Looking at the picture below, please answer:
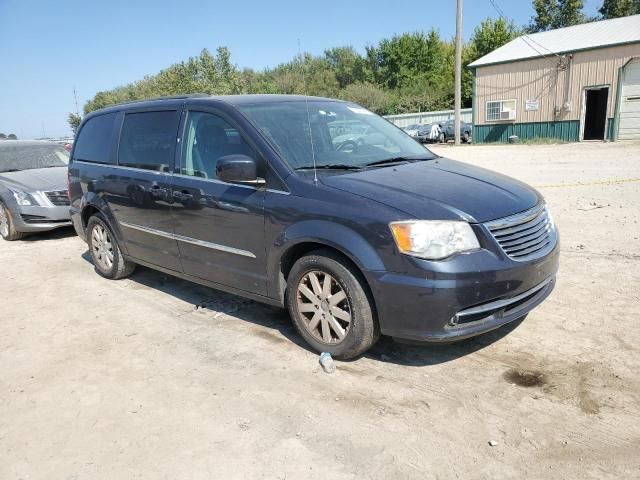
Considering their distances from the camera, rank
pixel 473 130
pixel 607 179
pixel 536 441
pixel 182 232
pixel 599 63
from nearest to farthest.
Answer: pixel 536 441
pixel 182 232
pixel 607 179
pixel 599 63
pixel 473 130

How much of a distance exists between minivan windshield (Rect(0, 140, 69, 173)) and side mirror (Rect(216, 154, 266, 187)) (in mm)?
7048

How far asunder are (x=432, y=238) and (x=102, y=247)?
4.29 metres

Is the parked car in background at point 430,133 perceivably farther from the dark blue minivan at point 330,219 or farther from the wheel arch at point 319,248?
the wheel arch at point 319,248

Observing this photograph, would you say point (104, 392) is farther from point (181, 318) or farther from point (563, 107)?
point (563, 107)

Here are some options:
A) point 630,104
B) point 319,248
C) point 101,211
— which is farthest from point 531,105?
point 319,248

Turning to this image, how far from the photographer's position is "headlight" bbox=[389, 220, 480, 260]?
10.1ft

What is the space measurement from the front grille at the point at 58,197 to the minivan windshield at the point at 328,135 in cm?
540

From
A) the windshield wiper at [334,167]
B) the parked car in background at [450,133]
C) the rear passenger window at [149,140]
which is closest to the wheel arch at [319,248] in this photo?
the windshield wiper at [334,167]

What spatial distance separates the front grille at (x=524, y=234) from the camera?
322cm

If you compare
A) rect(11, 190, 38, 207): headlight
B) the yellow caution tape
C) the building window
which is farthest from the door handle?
the building window

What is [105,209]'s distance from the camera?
18.2 feet

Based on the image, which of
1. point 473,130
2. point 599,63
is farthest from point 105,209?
point 473,130

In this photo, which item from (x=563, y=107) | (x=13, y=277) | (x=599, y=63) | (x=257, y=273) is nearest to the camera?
(x=257, y=273)

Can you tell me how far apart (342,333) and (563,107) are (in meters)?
26.3
